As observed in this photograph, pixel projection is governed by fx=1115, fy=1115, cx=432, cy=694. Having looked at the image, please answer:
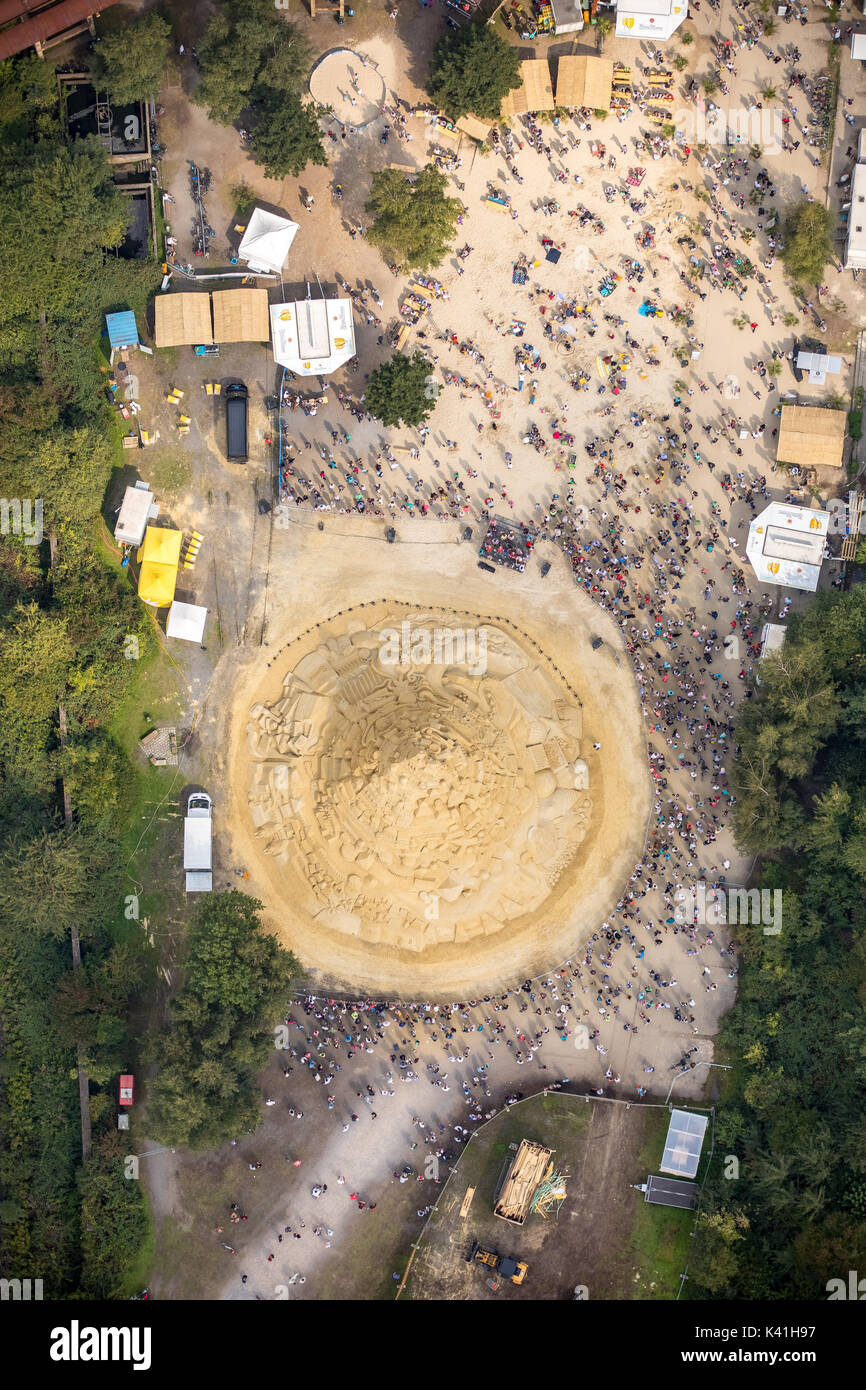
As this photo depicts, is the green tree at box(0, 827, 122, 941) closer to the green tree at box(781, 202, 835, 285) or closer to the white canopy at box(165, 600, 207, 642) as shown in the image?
the white canopy at box(165, 600, 207, 642)

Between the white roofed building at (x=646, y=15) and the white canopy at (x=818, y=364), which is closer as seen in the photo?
the white roofed building at (x=646, y=15)

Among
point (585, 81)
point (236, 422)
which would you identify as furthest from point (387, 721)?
point (585, 81)

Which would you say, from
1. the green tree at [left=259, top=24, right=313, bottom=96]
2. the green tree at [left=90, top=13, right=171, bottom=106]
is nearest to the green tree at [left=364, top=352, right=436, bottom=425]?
the green tree at [left=259, top=24, right=313, bottom=96]

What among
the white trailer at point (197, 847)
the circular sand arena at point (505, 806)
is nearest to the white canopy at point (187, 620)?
the circular sand arena at point (505, 806)

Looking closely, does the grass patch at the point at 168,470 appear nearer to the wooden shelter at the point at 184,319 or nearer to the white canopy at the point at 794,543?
the wooden shelter at the point at 184,319

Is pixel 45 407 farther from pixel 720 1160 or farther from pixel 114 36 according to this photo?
pixel 720 1160

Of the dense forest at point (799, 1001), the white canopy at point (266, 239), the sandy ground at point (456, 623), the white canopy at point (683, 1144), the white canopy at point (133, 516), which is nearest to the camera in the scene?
the dense forest at point (799, 1001)

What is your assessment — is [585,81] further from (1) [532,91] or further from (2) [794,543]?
(2) [794,543]
